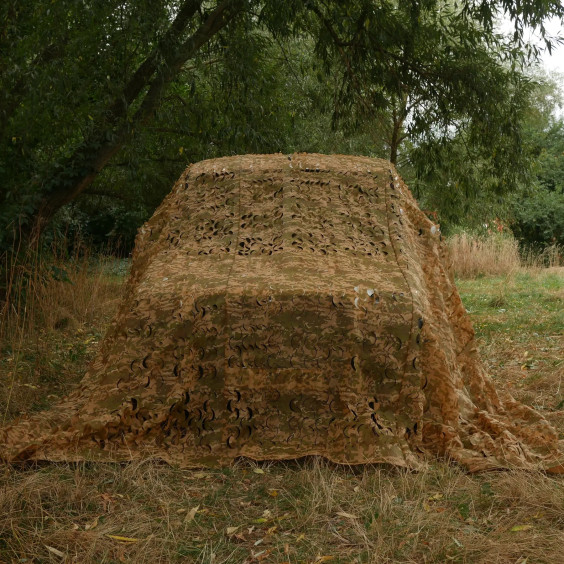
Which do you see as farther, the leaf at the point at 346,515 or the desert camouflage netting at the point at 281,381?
the desert camouflage netting at the point at 281,381

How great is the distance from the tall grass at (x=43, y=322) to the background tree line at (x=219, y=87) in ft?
1.68

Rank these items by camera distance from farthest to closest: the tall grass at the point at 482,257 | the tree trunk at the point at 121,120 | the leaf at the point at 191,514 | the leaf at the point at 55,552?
the tall grass at the point at 482,257
the tree trunk at the point at 121,120
the leaf at the point at 191,514
the leaf at the point at 55,552

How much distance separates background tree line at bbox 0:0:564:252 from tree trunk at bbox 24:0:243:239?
0.06ft

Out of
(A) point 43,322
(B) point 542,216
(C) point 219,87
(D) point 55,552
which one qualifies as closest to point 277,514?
(D) point 55,552

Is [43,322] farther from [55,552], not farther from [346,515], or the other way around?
[346,515]

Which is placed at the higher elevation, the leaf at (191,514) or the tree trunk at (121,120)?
the tree trunk at (121,120)

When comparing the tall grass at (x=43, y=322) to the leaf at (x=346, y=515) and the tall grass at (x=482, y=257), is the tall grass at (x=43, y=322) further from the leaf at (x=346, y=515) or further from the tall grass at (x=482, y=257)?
the tall grass at (x=482, y=257)

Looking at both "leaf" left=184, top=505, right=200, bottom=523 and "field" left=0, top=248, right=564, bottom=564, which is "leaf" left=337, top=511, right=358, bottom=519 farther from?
"leaf" left=184, top=505, right=200, bottom=523

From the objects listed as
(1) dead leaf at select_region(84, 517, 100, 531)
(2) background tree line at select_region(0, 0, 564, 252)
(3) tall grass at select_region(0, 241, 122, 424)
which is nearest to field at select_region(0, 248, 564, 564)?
(1) dead leaf at select_region(84, 517, 100, 531)

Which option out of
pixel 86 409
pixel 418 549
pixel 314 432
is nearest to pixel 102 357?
pixel 86 409

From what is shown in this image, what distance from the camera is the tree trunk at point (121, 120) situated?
680cm

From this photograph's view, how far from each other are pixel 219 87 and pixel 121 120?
1.92 metres

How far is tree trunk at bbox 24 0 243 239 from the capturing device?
6805mm

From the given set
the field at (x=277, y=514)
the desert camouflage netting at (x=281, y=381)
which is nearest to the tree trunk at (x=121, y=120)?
the desert camouflage netting at (x=281, y=381)
